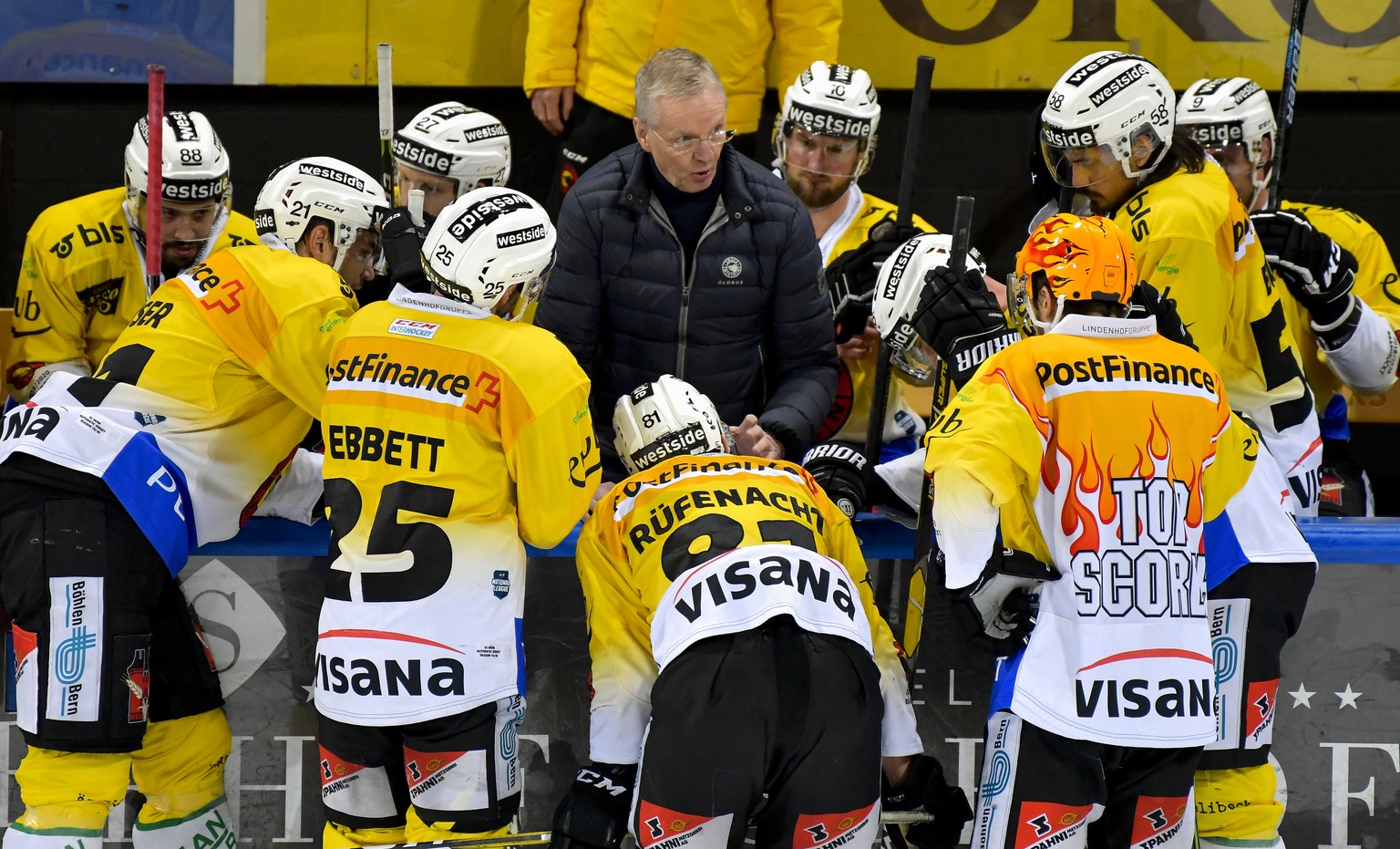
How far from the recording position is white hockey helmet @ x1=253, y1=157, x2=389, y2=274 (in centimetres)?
402

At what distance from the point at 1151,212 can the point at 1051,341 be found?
39.0 inches

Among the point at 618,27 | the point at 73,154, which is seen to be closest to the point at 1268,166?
the point at 618,27

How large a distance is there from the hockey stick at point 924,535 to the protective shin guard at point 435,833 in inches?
46.4

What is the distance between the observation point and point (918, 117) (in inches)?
163

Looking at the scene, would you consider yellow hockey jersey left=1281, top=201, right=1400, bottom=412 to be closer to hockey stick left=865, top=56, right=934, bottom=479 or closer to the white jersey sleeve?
the white jersey sleeve

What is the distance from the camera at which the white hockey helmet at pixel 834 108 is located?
4.95m

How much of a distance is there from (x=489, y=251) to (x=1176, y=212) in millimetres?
1864

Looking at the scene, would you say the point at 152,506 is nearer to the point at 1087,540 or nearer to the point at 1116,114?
the point at 1087,540

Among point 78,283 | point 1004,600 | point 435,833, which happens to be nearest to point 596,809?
point 435,833

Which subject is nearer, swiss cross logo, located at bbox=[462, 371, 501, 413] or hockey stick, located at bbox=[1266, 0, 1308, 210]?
swiss cross logo, located at bbox=[462, 371, 501, 413]

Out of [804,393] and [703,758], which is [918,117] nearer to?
[804,393]

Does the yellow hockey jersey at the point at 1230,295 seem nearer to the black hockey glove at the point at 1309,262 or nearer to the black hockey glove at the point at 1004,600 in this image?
the black hockey glove at the point at 1309,262

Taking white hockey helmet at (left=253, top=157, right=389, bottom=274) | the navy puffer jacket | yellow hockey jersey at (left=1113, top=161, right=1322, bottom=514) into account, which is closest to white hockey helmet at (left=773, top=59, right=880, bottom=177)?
the navy puffer jacket

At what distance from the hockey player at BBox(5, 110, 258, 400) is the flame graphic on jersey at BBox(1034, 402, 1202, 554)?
2.84m
